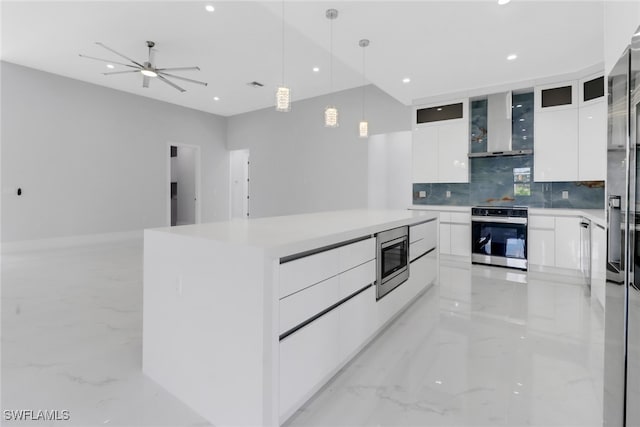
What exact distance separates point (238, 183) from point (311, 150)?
3.13 meters

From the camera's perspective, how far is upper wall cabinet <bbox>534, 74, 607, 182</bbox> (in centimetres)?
410

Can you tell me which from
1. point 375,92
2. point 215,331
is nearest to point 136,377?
point 215,331

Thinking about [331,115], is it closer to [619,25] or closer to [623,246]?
[619,25]

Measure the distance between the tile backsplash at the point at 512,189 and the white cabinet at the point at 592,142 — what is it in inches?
11.3

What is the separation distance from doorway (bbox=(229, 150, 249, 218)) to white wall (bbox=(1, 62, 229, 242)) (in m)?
1.33

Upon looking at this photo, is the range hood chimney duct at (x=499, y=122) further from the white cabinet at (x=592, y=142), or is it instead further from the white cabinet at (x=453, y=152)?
the white cabinet at (x=592, y=142)

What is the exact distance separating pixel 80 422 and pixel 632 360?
2.27 meters

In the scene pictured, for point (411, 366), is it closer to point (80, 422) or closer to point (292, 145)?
point (80, 422)

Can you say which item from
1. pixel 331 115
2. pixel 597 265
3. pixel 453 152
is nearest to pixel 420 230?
pixel 331 115

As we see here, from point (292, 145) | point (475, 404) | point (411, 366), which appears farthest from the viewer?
point (292, 145)

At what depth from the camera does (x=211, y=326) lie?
1.48m

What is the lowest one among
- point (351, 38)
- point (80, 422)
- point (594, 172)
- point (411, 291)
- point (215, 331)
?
point (80, 422)

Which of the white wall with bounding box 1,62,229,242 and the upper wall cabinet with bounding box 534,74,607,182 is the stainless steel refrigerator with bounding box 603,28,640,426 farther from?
the white wall with bounding box 1,62,229,242

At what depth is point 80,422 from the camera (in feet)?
4.93
